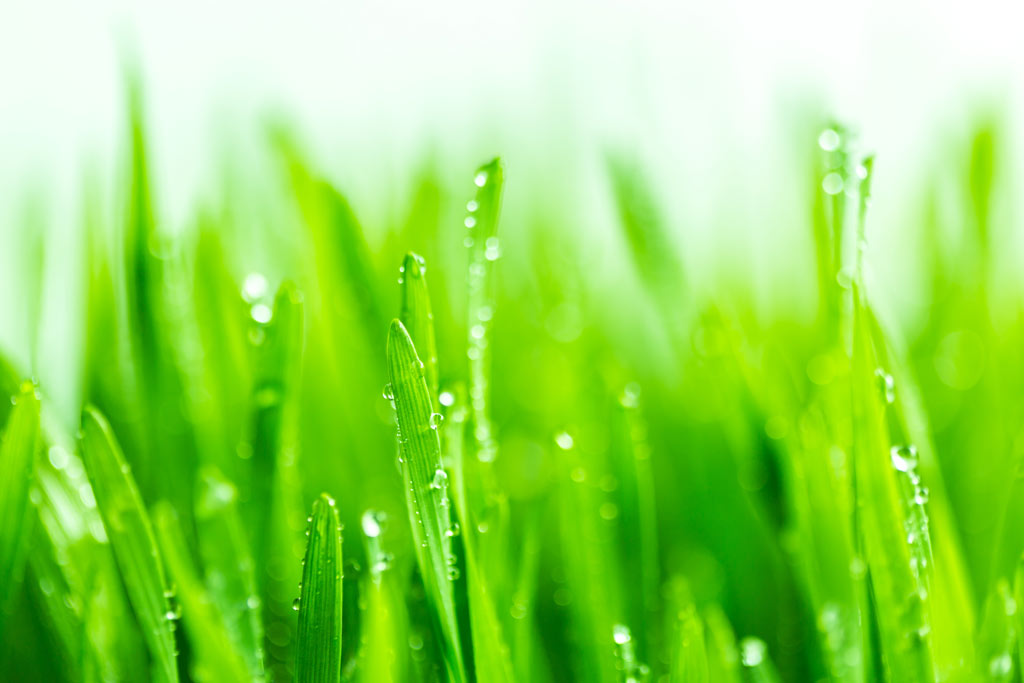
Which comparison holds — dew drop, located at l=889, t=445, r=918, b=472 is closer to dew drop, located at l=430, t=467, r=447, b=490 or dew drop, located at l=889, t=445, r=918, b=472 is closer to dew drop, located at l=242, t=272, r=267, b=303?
dew drop, located at l=430, t=467, r=447, b=490

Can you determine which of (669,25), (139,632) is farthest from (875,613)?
(669,25)

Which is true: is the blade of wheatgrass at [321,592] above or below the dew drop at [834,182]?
below

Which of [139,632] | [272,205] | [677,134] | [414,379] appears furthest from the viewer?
[677,134]

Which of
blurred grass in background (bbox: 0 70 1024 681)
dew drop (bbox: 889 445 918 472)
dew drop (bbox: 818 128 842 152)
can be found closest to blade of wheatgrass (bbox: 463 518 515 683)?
blurred grass in background (bbox: 0 70 1024 681)

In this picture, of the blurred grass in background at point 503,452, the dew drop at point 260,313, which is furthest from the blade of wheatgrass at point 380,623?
the dew drop at point 260,313

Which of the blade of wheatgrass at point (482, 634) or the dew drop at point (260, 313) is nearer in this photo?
the blade of wheatgrass at point (482, 634)

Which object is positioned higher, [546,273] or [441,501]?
[546,273]

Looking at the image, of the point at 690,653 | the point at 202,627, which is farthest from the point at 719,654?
the point at 202,627

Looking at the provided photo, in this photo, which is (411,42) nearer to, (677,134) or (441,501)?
(677,134)

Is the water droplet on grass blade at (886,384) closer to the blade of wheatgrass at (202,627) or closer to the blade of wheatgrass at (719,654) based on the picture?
the blade of wheatgrass at (719,654)
